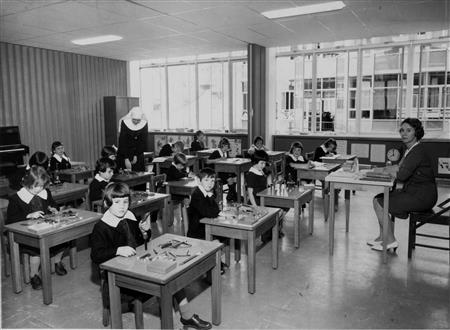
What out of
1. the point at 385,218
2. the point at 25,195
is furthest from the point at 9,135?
the point at 385,218

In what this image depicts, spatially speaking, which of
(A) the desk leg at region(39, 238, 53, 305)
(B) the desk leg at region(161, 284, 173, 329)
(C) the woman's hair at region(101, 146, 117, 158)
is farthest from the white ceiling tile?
(B) the desk leg at region(161, 284, 173, 329)

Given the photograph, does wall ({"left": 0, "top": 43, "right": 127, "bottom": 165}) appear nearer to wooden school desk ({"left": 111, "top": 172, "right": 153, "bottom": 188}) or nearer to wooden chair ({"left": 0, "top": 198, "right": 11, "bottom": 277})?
wooden school desk ({"left": 111, "top": 172, "right": 153, "bottom": 188})

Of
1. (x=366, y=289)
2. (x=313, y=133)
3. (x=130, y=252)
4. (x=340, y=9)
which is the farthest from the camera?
(x=313, y=133)

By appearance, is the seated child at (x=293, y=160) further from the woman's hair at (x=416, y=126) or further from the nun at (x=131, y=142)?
the woman's hair at (x=416, y=126)

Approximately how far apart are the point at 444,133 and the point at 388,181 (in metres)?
5.63

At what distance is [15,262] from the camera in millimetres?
3283

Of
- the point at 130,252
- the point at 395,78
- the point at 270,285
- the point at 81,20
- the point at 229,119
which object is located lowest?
the point at 270,285

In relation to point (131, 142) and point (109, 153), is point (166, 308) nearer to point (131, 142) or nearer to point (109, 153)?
point (131, 142)

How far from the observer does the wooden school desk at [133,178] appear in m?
5.24

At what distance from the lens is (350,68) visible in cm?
929

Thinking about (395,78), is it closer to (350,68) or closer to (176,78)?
(350,68)

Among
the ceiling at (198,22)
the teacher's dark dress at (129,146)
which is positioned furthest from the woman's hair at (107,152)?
the ceiling at (198,22)

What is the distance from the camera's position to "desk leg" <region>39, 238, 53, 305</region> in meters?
3.09

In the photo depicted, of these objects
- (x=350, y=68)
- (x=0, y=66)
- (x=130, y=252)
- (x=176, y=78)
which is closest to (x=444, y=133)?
(x=350, y=68)
